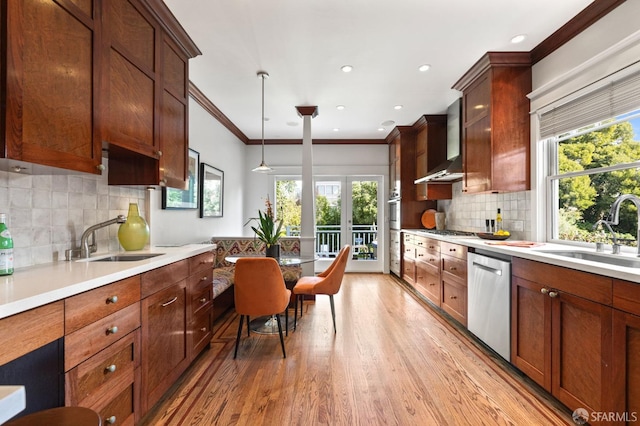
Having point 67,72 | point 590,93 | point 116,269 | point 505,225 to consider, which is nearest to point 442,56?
point 590,93

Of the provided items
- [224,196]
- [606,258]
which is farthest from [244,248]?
[606,258]

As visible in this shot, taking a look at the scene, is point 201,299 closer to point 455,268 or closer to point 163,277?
point 163,277

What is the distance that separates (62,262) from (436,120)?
15.2 feet

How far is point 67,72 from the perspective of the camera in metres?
1.40

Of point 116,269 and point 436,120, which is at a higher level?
point 436,120

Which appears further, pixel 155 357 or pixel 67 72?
pixel 155 357

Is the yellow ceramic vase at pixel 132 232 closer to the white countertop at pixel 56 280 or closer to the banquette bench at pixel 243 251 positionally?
the white countertop at pixel 56 280

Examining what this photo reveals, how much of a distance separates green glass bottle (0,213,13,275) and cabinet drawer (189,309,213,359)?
1.11m

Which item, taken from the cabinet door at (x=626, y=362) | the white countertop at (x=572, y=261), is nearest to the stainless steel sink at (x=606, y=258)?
the white countertop at (x=572, y=261)

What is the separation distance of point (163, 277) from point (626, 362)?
2371mm

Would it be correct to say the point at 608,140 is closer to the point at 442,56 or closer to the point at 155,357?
the point at 442,56

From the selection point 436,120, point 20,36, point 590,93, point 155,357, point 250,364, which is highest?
point 436,120

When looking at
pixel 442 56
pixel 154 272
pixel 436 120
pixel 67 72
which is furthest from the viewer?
pixel 436 120

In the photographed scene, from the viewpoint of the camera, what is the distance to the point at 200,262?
236cm
